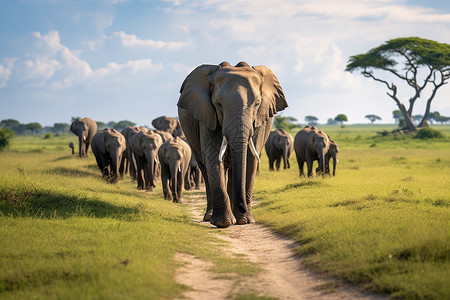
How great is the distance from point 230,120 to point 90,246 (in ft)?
12.1

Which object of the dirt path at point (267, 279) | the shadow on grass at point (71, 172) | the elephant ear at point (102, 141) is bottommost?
the dirt path at point (267, 279)

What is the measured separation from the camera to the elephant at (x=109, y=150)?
2139cm

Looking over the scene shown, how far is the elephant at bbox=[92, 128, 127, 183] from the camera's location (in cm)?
2139

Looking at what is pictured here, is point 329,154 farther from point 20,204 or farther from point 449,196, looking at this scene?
point 20,204

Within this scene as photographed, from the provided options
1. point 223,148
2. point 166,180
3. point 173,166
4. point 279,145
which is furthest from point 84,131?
point 223,148

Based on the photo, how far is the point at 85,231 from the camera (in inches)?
380

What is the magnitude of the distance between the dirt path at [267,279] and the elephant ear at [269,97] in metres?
2.68

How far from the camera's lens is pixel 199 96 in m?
11.8

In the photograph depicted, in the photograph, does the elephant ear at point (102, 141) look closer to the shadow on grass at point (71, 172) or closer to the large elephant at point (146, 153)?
the shadow on grass at point (71, 172)

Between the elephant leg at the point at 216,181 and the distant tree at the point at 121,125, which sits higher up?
the distant tree at the point at 121,125

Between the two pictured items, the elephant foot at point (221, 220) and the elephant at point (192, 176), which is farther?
the elephant at point (192, 176)

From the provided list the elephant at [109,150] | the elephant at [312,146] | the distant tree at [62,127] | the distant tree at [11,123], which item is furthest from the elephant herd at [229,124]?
the distant tree at [62,127]

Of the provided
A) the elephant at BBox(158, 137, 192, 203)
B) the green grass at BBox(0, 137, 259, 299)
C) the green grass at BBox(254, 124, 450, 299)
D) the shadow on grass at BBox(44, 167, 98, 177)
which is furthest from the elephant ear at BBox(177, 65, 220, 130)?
the shadow on grass at BBox(44, 167, 98, 177)

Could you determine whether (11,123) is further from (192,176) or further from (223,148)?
(223,148)
